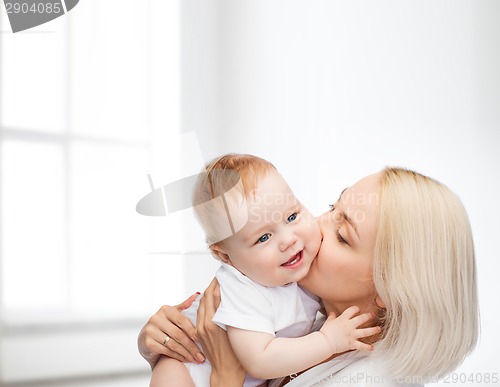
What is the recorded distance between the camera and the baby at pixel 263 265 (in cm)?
116

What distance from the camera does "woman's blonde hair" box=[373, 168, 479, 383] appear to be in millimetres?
1204

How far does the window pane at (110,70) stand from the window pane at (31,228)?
0.76 feet

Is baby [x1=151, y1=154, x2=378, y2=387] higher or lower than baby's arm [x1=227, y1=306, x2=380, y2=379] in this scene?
higher

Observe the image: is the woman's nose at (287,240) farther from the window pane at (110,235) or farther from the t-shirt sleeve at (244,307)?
the window pane at (110,235)

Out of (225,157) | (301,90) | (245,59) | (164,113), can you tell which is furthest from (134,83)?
(225,157)

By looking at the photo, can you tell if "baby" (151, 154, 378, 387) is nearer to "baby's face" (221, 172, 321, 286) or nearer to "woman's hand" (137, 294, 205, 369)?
"baby's face" (221, 172, 321, 286)

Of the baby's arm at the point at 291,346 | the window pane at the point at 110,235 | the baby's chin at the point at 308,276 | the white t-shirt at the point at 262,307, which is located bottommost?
the baby's arm at the point at 291,346

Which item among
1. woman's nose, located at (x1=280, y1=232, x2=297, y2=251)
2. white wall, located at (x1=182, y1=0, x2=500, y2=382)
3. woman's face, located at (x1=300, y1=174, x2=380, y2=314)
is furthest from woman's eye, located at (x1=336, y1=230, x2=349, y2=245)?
white wall, located at (x1=182, y1=0, x2=500, y2=382)

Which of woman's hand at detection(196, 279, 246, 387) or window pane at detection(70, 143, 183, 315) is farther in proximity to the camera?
window pane at detection(70, 143, 183, 315)

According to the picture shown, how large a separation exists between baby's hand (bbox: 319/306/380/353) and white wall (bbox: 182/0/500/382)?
54.6 inches

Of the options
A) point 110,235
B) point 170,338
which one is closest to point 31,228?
point 110,235

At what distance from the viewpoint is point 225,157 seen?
1229mm

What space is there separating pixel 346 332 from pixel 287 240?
0.20m

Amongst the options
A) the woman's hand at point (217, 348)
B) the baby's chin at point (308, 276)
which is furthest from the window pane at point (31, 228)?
the baby's chin at point (308, 276)
